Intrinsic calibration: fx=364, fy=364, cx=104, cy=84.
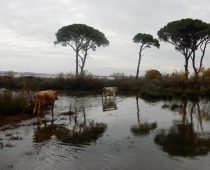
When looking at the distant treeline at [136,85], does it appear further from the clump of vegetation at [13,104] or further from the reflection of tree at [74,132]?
the reflection of tree at [74,132]

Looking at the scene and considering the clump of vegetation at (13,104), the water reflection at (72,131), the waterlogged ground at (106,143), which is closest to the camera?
the waterlogged ground at (106,143)

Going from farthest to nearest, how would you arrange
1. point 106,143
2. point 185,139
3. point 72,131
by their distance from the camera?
point 72,131
point 185,139
point 106,143

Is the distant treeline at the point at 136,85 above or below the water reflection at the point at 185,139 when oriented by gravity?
above

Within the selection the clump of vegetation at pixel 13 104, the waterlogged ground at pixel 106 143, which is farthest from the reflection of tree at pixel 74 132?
the clump of vegetation at pixel 13 104

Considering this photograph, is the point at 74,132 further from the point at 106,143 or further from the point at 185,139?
the point at 185,139

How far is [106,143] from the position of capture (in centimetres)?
1019

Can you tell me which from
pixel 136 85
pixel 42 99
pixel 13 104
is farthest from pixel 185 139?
pixel 136 85

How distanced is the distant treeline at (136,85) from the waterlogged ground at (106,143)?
12.4 metres

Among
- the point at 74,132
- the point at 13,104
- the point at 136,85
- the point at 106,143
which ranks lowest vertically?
the point at 106,143

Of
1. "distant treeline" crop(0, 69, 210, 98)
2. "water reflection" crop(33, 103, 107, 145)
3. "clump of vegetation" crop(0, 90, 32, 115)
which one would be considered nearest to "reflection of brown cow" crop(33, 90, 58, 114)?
"clump of vegetation" crop(0, 90, 32, 115)

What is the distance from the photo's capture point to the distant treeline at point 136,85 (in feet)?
97.8

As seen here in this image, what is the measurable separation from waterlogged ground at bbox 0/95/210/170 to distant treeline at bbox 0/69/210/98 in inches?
489

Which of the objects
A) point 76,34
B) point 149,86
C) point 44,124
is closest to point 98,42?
point 76,34

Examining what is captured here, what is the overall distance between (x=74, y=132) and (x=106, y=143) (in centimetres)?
183
